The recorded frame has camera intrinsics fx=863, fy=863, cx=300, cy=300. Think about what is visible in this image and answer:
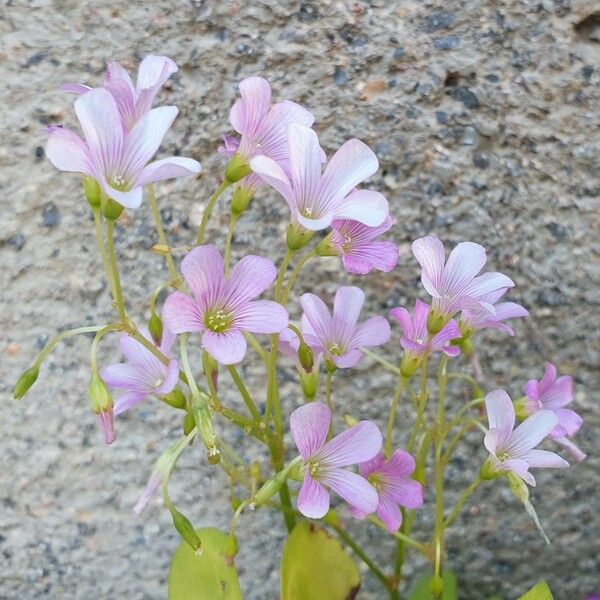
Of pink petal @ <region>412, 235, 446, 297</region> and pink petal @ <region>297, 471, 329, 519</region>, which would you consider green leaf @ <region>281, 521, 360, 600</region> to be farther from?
pink petal @ <region>412, 235, 446, 297</region>

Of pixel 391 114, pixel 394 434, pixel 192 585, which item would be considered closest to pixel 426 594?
pixel 394 434

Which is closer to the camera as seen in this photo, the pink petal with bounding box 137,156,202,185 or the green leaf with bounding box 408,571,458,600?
the pink petal with bounding box 137,156,202,185

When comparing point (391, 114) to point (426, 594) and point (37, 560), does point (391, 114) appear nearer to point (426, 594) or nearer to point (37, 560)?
point (426, 594)

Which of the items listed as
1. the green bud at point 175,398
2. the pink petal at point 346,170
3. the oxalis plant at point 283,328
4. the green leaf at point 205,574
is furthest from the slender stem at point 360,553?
the pink petal at point 346,170

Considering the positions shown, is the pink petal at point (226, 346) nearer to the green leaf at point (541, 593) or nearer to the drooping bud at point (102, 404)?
the drooping bud at point (102, 404)

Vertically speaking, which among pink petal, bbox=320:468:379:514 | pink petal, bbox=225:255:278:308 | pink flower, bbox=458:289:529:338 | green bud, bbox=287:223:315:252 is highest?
green bud, bbox=287:223:315:252

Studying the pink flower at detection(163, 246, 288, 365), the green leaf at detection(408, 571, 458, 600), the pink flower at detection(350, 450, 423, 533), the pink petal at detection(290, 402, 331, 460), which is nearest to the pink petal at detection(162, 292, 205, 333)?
the pink flower at detection(163, 246, 288, 365)

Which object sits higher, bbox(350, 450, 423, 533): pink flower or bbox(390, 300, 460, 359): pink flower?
bbox(390, 300, 460, 359): pink flower
